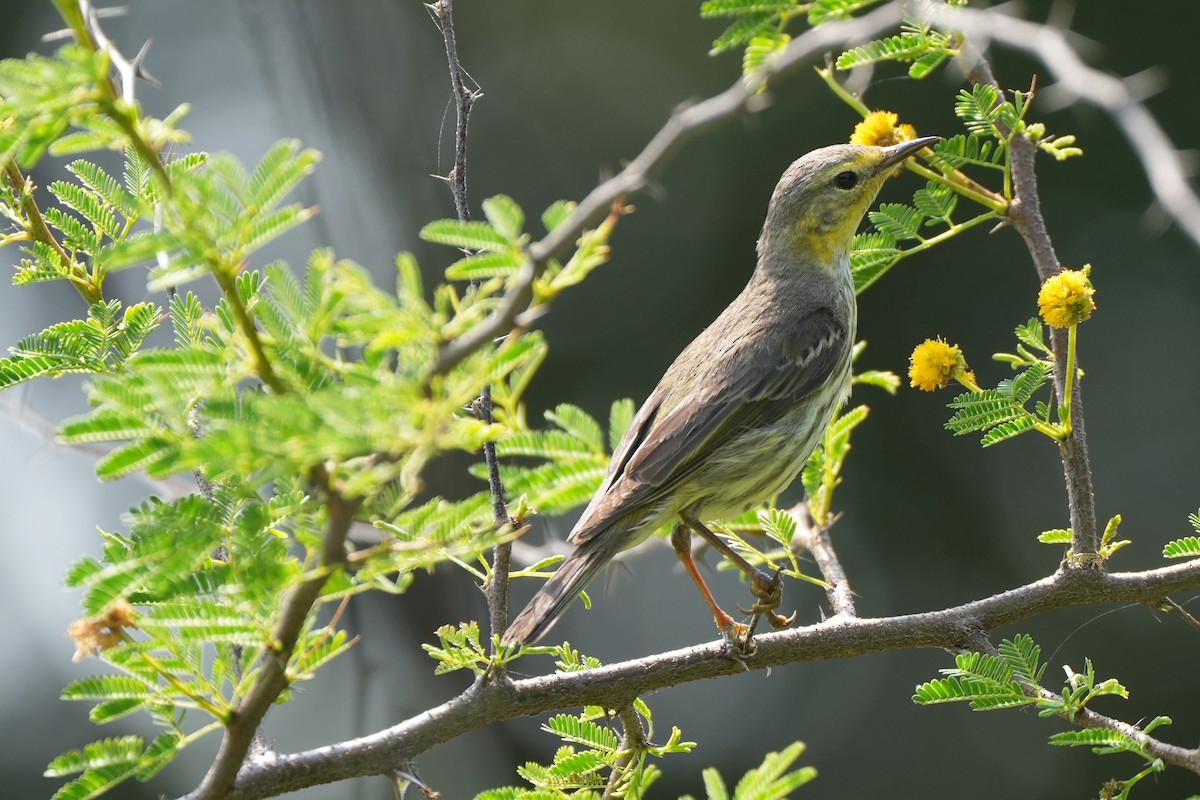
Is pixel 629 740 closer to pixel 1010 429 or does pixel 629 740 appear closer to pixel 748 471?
pixel 1010 429

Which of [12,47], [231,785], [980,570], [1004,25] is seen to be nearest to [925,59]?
[1004,25]

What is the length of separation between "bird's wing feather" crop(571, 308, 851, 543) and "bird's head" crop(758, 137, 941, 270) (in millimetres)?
354

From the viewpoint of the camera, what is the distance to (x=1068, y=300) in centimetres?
287

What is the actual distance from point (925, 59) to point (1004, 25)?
556mm

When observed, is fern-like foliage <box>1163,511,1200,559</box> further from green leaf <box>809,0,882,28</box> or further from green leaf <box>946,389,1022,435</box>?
green leaf <box>809,0,882,28</box>

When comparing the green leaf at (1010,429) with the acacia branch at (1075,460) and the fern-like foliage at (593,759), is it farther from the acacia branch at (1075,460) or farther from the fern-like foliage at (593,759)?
the fern-like foliage at (593,759)

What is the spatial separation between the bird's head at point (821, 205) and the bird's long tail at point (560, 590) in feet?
5.99

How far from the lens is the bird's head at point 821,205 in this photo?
4773 millimetres

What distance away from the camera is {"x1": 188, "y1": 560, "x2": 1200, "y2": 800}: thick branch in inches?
103

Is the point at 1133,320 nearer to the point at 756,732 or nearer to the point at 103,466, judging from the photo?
the point at 756,732

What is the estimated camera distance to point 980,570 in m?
8.25

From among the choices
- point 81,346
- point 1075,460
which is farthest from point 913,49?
point 81,346

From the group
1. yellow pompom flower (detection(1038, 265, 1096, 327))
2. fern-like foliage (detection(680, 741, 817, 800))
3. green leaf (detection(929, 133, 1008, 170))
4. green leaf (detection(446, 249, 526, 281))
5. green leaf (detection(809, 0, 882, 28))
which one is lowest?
fern-like foliage (detection(680, 741, 817, 800))

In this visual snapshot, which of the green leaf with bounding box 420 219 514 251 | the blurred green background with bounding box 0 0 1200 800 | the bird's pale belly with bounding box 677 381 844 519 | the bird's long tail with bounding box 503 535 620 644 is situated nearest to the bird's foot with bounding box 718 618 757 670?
the bird's long tail with bounding box 503 535 620 644
